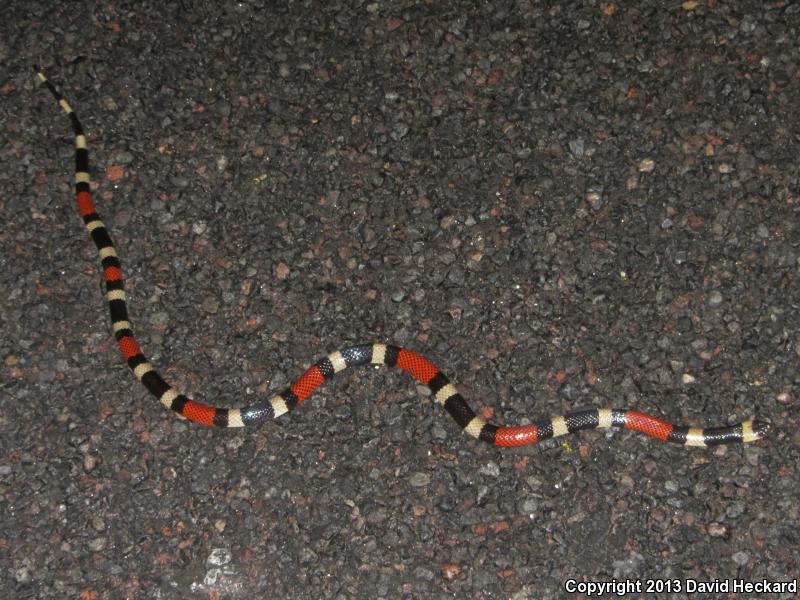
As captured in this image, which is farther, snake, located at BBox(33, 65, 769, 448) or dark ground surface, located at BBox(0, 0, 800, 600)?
snake, located at BBox(33, 65, 769, 448)

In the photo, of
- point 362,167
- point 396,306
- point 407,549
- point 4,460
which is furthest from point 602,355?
point 4,460

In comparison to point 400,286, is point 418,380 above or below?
below

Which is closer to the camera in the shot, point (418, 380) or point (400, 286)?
point (418, 380)

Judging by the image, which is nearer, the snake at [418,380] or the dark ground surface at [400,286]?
the dark ground surface at [400,286]
